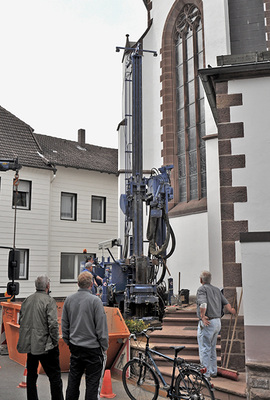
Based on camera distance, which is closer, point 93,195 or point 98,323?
point 98,323

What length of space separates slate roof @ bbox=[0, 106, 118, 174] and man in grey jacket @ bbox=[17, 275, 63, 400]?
633 inches

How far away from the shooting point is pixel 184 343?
28.8ft

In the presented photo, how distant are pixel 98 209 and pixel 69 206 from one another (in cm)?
188

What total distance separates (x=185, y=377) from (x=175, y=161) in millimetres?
10748

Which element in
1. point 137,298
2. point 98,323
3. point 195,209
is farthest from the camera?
point 195,209

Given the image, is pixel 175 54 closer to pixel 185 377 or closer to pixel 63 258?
pixel 63 258

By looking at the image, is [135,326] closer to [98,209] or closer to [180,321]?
[180,321]

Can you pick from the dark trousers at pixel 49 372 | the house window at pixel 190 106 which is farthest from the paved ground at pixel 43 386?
the house window at pixel 190 106

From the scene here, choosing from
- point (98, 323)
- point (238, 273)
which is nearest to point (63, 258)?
point (238, 273)

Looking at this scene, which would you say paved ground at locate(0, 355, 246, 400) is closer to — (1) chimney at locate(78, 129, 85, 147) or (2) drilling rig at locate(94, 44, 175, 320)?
(2) drilling rig at locate(94, 44, 175, 320)

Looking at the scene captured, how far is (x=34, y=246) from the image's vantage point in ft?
70.1

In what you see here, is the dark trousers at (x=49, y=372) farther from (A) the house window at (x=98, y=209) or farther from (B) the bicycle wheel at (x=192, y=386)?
(A) the house window at (x=98, y=209)

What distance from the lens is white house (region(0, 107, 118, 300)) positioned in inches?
827

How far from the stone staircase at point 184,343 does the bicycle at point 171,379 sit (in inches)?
13.7
